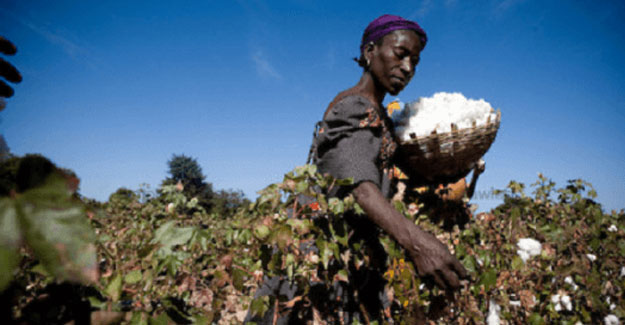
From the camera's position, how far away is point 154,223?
2.08 meters

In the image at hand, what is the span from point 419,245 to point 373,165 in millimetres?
509

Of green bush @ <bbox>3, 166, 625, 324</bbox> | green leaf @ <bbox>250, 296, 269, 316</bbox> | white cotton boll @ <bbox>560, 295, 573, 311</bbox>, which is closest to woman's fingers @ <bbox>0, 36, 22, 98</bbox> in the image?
green bush @ <bbox>3, 166, 625, 324</bbox>

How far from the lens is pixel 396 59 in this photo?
2.38 metres

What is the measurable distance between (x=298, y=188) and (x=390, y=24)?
188 centimetres

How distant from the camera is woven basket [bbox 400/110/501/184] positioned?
6.99 feet

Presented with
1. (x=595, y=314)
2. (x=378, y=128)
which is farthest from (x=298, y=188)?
(x=595, y=314)

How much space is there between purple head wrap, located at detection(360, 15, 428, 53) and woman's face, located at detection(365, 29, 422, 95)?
4 cm

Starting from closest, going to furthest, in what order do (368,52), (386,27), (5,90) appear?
(5,90)
(386,27)
(368,52)

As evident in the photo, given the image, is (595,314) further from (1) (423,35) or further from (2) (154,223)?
(2) (154,223)

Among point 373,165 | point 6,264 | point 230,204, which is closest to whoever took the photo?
point 6,264

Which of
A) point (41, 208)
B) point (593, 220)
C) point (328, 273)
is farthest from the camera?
point (593, 220)

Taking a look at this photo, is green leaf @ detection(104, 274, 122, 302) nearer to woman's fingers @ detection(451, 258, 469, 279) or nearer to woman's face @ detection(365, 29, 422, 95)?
woman's fingers @ detection(451, 258, 469, 279)

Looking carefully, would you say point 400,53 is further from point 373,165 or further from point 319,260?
point 319,260

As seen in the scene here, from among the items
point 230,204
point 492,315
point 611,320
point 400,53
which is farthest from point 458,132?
point 230,204
